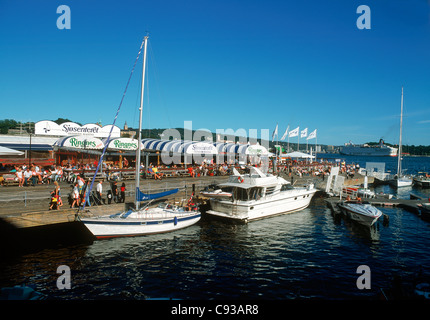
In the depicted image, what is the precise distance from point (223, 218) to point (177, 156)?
2093 centimetres

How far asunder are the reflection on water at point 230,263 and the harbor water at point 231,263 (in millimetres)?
46

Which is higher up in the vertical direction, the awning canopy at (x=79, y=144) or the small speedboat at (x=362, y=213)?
the awning canopy at (x=79, y=144)

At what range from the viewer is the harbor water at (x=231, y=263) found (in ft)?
40.8

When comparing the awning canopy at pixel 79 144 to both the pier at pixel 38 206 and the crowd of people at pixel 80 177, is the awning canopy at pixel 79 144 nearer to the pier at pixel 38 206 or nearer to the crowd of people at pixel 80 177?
the crowd of people at pixel 80 177

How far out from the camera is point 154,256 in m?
16.1

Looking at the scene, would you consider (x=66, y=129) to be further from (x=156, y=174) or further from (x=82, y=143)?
(x=156, y=174)

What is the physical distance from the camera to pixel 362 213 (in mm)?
22375

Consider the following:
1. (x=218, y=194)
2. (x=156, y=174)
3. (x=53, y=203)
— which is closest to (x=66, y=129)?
(x=156, y=174)

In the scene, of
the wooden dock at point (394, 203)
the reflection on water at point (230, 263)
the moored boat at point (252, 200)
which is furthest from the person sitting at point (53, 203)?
the wooden dock at point (394, 203)

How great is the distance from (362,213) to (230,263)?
42.2ft

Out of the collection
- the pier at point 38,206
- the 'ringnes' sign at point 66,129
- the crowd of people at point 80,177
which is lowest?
the pier at point 38,206

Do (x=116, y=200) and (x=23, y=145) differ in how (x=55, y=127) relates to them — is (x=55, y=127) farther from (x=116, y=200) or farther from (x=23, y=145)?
(x=116, y=200)
